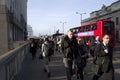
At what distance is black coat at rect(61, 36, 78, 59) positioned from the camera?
9695mm

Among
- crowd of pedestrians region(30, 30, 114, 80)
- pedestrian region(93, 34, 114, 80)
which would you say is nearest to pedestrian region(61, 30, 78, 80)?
crowd of pedestrians region(30, 30, 114, 80)

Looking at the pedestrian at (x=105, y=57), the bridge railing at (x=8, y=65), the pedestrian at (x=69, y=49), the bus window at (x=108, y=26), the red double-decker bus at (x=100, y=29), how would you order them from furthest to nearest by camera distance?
the bus window at (x=108, y=26), the red double-decker bus at (x=100, y=29), the pedestrian at (x=69, y=49), the pedestrian at (x=105, y=57), the bridge railing at (x=8, y=65)

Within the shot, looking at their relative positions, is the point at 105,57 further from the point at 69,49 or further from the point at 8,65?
the point at 8,65

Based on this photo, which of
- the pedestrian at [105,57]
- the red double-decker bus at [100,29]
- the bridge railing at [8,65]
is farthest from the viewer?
the red double-decker bus at [100,29]

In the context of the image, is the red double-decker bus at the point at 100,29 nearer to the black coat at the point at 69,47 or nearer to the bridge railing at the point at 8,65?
the bridge railing at the point at 8,65

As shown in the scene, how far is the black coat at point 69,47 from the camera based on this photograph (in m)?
9.70

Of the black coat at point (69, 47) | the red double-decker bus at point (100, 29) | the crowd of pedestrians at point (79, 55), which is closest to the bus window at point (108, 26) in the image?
the red double-decker bus at point (100, 29)

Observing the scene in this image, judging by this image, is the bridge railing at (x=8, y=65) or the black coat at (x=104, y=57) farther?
the black coat at (x=104, y=57)

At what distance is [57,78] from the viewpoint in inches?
496

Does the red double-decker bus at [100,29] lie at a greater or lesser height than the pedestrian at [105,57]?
greater

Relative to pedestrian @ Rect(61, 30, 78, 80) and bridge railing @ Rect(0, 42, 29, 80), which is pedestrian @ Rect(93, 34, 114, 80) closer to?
pedestrian @ Rect(61, 30, 78, 80)

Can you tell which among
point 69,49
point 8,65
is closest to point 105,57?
point 69,49

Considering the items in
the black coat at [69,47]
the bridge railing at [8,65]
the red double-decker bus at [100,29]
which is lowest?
the bridge railing at [8,65]

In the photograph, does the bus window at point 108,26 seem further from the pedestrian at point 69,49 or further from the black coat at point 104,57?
the black coat at point 104,57
